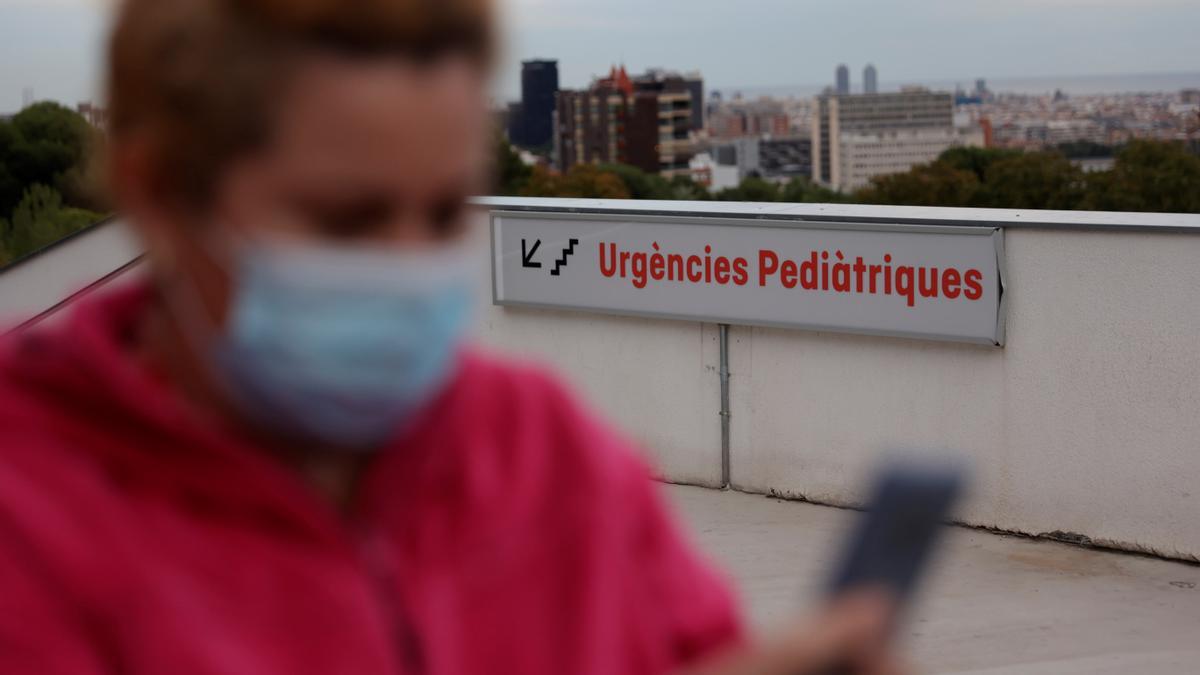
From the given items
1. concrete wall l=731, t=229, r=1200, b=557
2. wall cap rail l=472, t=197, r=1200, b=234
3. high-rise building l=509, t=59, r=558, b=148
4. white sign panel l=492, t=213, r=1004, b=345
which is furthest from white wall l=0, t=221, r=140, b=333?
high-rise building l=509, t=59, r=558, b=148

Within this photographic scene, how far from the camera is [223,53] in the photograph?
992mm

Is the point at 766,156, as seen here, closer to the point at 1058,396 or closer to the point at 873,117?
the point at 873,117

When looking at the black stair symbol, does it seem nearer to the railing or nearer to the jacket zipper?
the railing

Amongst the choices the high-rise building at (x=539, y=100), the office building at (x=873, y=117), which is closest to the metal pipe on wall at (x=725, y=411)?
the high-rise building at (x=539, y=100)

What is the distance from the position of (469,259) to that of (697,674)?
1.09 ft

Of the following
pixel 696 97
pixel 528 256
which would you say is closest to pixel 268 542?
pixel 528 256

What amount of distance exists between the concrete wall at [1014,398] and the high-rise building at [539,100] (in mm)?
124948

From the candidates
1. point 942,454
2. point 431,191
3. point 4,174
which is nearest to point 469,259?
point 431,191

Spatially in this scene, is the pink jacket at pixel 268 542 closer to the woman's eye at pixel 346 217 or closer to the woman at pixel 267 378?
the woman at pixel 267 378

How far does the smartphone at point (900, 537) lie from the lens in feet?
3.44

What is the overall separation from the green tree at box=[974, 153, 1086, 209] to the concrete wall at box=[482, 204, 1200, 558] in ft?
156

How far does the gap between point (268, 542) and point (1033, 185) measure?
5671cm

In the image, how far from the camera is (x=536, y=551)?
1186mm

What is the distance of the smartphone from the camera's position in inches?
41.3
